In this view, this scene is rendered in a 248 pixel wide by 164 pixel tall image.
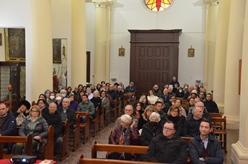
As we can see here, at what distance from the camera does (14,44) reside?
1233cm

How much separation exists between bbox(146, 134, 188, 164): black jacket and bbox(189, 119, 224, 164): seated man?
0.91 ft

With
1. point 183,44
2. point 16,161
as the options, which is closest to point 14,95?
point 16,161

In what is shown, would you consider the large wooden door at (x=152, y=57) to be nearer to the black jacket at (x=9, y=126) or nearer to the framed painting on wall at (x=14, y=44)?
the framed painting on wall at (x=14, y=44)

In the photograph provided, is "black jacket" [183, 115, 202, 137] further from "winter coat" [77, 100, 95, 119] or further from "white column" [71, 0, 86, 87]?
"white column" [71, 0, 86, 87]

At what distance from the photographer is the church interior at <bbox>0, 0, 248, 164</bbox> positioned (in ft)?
32.0

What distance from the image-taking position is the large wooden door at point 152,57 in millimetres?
16703

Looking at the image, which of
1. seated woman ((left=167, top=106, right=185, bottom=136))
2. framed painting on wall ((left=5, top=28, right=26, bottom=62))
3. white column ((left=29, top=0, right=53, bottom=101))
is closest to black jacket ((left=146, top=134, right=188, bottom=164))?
seated woman ((left=167, top=106, right=185, bottom=136))

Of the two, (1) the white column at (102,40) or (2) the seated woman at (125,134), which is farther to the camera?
(1) the white column at (102,40)

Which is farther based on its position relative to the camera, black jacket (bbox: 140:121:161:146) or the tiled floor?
the tiled floor

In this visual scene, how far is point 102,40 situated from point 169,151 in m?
14.6

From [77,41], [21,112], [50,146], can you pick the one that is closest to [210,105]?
[50,146]

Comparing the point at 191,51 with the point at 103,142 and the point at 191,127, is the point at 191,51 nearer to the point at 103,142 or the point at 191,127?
the point at 103,142

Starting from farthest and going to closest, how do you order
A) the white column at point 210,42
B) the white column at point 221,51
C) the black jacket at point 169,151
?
the white column at point 210,42, the white column at point 221,51, the black jacket at point 169,151

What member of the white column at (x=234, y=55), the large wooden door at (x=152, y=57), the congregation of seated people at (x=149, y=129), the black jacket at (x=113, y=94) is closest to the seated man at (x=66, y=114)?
the congregation of seated people at (x=149, y=129)
